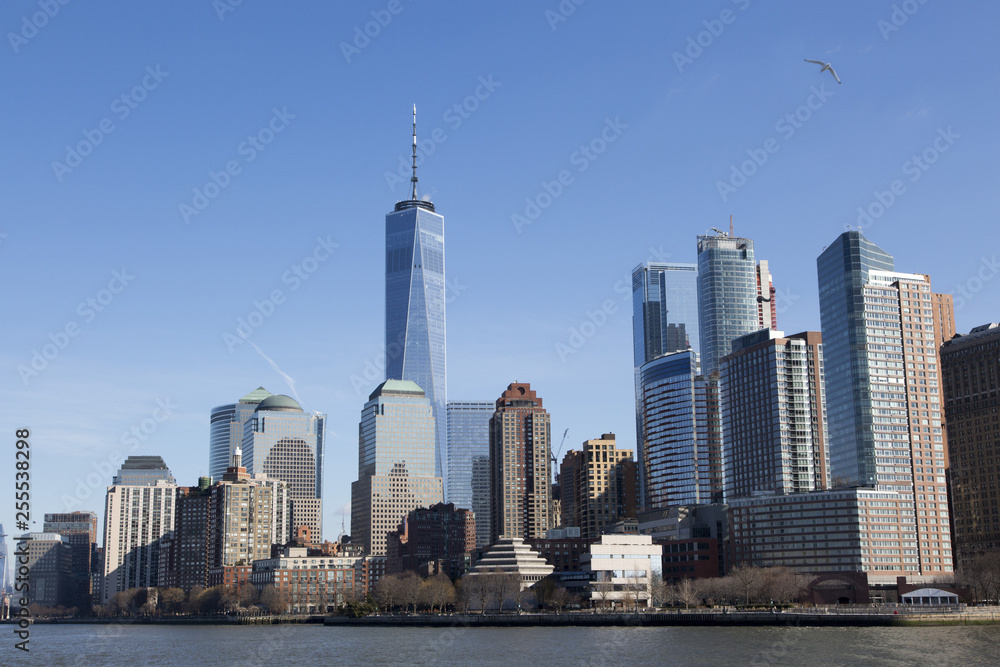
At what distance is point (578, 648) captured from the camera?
122062mm

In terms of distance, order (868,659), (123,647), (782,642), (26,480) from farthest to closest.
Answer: (123,647), (782,642), (868,659), (26,480)

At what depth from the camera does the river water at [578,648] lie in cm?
10325

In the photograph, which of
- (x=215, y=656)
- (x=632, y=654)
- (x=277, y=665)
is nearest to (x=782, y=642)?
(x=632, y=654)

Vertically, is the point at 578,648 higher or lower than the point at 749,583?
lower

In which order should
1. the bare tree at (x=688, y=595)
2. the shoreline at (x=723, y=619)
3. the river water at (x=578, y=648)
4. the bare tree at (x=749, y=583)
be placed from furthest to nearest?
the bare tree at (x=688, y=595) → the bare tree at (x=749, y=583) → the shoreline at (x=723, y=619) → the river water at (x=578, y=648)

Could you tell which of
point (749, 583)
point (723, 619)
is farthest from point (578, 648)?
point (749, 583)

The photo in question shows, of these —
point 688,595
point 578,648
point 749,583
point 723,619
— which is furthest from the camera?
point 688,595

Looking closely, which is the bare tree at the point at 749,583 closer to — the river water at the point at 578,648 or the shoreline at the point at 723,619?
the shoreline at the point at 723,619

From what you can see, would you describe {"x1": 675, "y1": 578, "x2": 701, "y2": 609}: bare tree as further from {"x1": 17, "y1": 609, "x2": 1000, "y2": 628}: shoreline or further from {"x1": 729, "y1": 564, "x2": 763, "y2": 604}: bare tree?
{"x1": 17, "y1": 609, "x2": 1000, "y2": 628}: shoreline

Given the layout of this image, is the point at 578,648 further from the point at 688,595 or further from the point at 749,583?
the point at 688,595

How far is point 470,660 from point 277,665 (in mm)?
18993

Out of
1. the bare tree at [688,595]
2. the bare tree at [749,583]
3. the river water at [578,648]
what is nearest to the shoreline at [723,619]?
the river water at [578,648]

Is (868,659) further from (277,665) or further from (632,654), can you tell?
(277,665)

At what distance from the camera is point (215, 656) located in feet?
427
